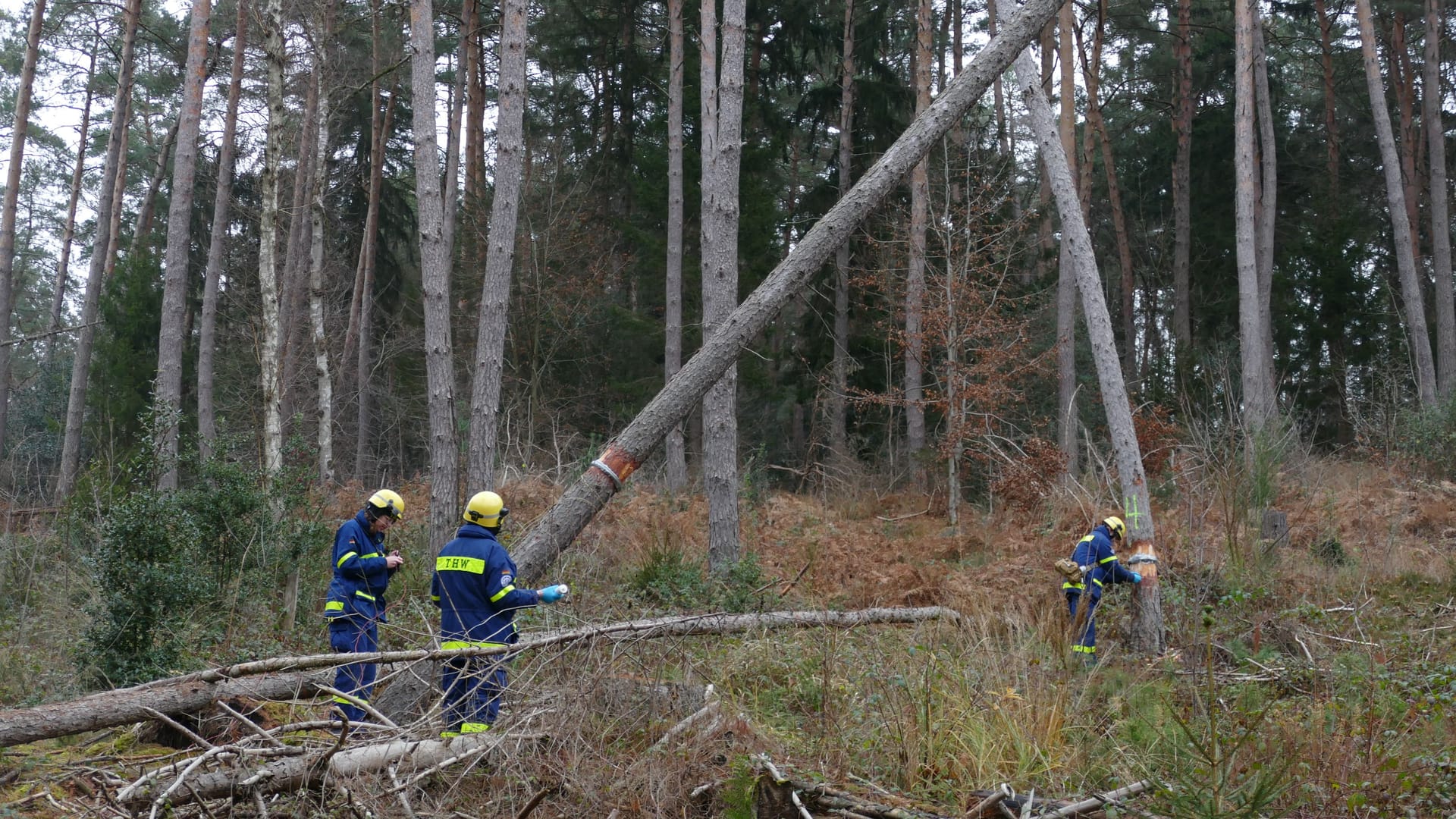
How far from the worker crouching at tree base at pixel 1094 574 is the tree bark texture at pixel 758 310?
326 centimetres

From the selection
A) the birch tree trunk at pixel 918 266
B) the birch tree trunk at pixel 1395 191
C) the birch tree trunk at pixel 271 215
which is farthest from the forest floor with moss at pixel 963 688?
the birch tree trunk at pixel 1395 191

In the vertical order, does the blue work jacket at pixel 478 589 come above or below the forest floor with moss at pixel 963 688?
above

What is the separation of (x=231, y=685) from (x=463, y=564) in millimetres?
1645

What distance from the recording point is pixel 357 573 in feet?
26.4

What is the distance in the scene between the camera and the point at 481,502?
22.2ft

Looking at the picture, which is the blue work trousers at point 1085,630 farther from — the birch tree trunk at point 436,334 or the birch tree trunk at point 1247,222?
the birch tree trunk at point 1247,222

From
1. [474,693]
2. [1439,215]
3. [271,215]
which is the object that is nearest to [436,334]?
[271,215]

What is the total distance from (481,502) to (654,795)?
238 cm

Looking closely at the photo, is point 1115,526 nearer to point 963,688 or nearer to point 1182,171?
point 963,688

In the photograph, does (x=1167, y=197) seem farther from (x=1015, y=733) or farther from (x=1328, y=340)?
(x=1015, y=733)

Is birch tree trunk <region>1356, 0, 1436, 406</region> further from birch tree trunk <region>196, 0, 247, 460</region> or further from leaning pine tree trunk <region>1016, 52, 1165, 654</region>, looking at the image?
birch tree trunk <region>196, 0, 247, 460</region>

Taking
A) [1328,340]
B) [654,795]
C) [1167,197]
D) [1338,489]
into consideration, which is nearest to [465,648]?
[654,795]

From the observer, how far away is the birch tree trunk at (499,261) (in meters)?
11.2

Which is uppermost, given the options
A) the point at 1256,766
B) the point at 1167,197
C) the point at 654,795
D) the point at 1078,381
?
the point at 1167,197
